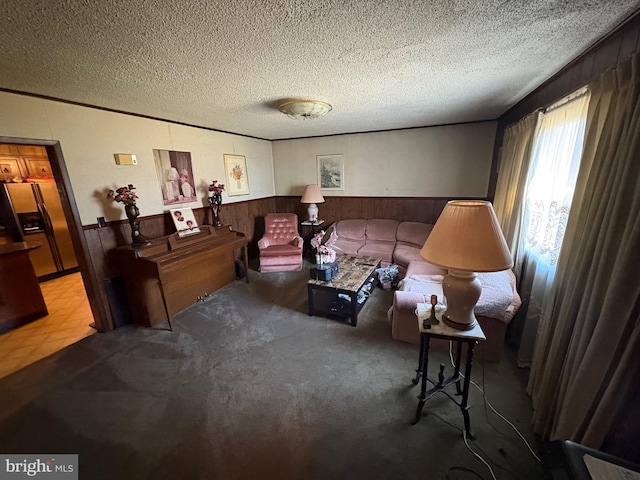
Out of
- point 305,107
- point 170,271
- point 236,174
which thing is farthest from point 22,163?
point 305,107

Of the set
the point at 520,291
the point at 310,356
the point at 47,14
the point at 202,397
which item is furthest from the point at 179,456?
the point at 520,291

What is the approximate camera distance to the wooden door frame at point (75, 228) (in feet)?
7.38

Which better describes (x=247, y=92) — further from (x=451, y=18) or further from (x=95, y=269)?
Result: (x=95, y=269)

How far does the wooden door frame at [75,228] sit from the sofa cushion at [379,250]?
343 cm

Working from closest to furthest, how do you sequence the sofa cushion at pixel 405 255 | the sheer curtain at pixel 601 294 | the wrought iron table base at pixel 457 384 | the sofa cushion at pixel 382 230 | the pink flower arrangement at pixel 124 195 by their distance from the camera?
1. the sheer curtain at pixel 601 294
2. the wrought iron table base at pixel 457 384
3. the pink flower arrangement at pixel 124 195
4. the sofa cushion at pixel 405 255
5. the sofa cushion at pixel 382 230

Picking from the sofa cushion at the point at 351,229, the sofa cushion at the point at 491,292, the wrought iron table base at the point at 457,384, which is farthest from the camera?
the sofa cushion at the point at 351,229

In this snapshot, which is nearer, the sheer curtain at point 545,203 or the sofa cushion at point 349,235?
the sheer curtain at point 545,203

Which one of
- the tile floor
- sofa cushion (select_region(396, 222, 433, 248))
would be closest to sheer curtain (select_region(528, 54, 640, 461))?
sofa cushion (select_region(396, 222, 433, 248))

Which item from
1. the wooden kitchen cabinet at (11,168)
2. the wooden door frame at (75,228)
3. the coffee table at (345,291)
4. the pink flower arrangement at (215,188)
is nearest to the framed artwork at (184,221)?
the pink flower arrangement at (215,188)

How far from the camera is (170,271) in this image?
261 cm

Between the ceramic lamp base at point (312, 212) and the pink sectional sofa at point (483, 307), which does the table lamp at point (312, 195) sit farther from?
the pink sectional sofa at point (483, 307)

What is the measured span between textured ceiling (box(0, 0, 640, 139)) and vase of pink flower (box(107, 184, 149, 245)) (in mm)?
859

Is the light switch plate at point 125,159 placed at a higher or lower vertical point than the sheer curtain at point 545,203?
higher

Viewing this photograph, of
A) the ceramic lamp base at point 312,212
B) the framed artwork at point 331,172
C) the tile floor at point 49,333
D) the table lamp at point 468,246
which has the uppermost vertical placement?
the framed artwork at point 331,172
